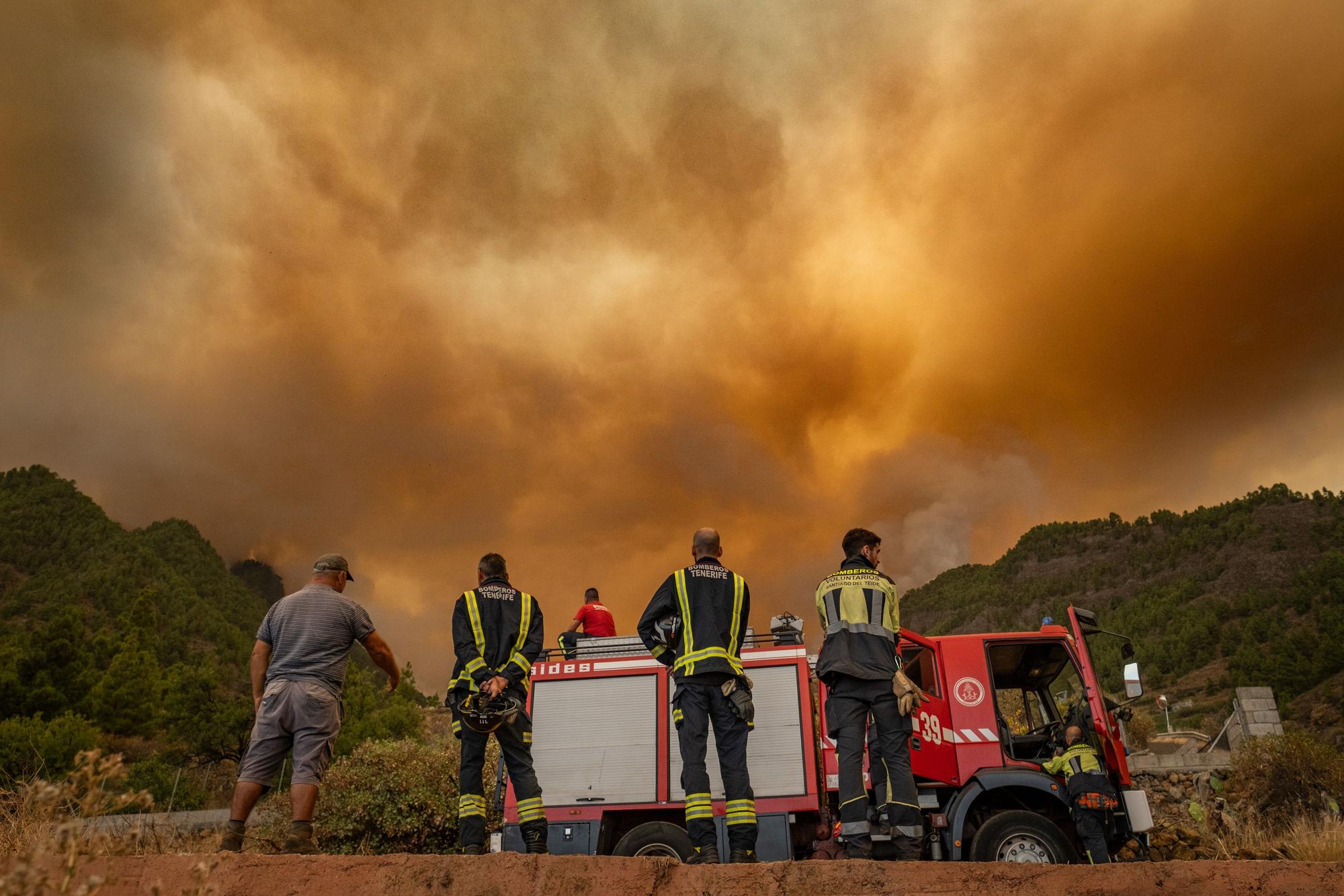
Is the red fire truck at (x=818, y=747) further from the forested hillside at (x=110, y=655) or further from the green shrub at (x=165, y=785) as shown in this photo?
the green shrub at (x=165, y=785)

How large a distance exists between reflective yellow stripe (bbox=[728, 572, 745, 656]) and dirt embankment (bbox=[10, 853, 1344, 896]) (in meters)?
2.47

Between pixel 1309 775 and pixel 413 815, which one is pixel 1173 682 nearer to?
pixel 1309 775

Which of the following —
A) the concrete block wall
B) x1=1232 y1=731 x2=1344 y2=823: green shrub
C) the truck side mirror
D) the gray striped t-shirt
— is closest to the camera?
the gray striped t-shirt

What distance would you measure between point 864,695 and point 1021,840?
266 cm

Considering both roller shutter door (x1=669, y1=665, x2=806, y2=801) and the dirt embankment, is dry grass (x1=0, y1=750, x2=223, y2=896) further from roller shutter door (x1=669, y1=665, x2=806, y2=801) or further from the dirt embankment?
roller shutter door (x1=669, y1=665, x2=806, y2=801)

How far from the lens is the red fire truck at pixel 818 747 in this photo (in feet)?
26.0

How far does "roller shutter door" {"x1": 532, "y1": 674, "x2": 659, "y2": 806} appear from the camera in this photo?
8891 millimetres

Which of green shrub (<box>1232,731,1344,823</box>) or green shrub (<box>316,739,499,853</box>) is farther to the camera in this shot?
green shrub (<box>1232,731,1344,823</box>)

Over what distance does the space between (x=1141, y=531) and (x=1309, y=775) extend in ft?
281

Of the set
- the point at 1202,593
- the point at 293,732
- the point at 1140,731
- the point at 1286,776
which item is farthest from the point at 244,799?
the point at 1202,593

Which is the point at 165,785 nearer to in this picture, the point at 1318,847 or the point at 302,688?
the point at 302,688

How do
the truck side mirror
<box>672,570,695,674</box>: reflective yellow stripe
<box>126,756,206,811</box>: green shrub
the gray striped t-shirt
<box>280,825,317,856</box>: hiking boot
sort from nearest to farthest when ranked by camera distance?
<box>280,825,317,856</box>: hiking boot, the gray striped t-shirt, <box>672,570,695,674</box>: reflective yellow stripe, the truck side mirror, <box>126,756,206,811</box>: green shrub

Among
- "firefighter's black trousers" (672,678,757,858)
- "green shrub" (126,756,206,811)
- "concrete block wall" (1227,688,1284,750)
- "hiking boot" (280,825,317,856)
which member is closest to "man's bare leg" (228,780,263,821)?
"hiking boot" (280,825,317,856)

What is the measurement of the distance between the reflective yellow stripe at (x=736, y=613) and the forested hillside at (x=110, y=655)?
7708 millimetres
